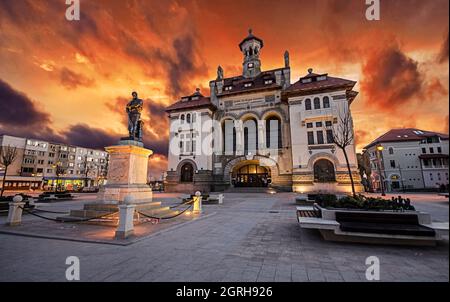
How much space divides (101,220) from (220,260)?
6.30 m

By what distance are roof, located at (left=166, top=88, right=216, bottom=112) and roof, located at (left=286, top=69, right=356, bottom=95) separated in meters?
13.5

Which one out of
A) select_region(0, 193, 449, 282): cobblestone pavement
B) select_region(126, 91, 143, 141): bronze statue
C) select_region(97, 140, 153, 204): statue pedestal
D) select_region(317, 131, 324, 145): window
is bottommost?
select_region(0, 193, 449, 282): cobblestone pavement

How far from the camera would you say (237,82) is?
3666 cm

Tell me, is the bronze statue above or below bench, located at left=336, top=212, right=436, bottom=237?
above

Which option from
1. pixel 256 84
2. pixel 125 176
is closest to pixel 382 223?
pixel 125 176

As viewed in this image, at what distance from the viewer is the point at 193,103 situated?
34.9 m

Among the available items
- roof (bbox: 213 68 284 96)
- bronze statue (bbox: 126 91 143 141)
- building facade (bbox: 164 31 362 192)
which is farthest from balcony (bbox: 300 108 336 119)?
bronze statue (bbox: 126 91 143 141)

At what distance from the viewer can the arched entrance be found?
3150 centimetres

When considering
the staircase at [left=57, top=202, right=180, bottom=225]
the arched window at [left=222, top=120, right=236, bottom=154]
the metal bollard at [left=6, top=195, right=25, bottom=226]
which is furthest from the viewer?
the arched window at [left=222, top=120, right=236, bottom=154]

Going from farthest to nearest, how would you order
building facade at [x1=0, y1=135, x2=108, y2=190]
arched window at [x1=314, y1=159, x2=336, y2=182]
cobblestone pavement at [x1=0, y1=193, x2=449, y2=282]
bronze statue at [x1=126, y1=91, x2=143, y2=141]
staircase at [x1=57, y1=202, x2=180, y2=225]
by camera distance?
building facade at [x1=0, y1=135, x2=108, y2=190] → arched window at [x1=314, y1=159, x2=336, y2=182] → bronze statue at [x1=126, y1=91, x2=143, y2=141] → staircase at [x1=57, y1=202, x2=180, y2=225] → cobblestone pavement at [x1=0, y1=193, x2=449, y2=282]

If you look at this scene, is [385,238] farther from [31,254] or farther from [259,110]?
[259,110]

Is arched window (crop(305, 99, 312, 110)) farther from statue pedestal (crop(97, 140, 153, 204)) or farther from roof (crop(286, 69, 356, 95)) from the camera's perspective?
statue pedestal (crop(97, 140, 153, 204))

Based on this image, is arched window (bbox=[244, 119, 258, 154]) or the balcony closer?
the balcony
